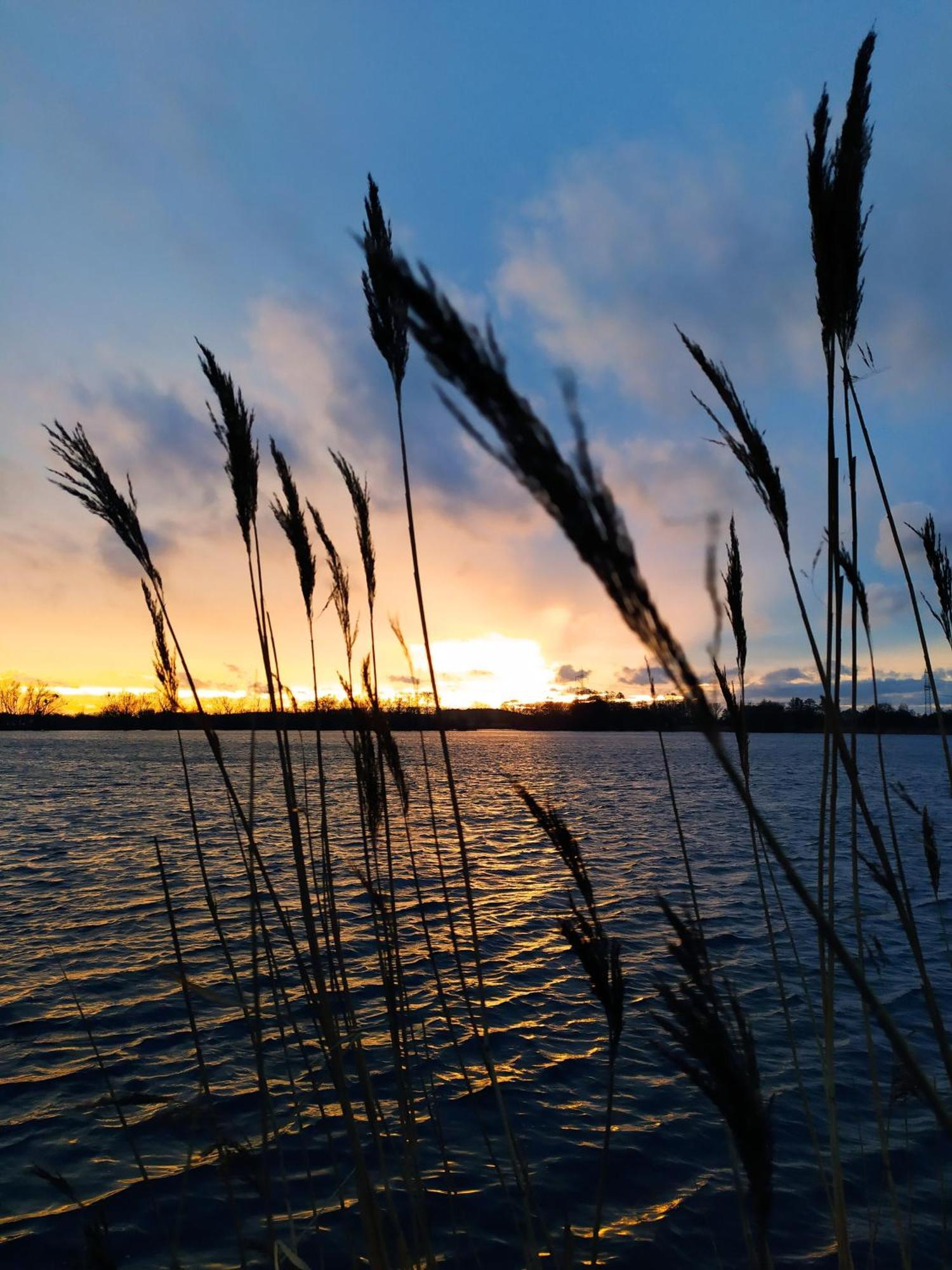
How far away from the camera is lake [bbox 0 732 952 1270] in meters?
4.54

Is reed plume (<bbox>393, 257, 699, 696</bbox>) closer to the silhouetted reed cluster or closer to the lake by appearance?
the silhouetted reed cluster

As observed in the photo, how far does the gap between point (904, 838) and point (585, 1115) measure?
17.3 metres

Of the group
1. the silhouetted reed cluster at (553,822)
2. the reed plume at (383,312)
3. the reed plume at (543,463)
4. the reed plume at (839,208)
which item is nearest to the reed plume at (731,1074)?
the silhouetted reed cluster at (553,822)

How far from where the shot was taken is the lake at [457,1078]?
14.9ft

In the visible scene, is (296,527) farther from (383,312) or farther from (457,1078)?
(457,1078)

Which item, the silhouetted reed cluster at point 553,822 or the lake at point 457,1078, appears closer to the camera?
the silhouetted reed cluster at point 553,822

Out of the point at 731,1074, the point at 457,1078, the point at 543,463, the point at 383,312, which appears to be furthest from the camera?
the point at 457,1078

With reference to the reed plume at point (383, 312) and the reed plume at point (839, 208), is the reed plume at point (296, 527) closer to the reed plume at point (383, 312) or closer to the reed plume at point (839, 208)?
the reed plume at point (383, 312)

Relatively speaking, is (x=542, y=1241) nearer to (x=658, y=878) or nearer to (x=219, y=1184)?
(x=219, y=1184)

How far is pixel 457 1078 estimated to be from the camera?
22.1 feet

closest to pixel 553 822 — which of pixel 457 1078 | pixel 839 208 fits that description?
pixel 839 208

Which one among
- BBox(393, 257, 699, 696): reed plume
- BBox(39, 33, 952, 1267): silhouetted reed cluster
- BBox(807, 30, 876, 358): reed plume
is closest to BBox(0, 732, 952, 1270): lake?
BBox(39, 33, 952, 1267): silhouetted reed cluster

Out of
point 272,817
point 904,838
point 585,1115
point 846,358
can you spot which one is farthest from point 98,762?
point 846,358

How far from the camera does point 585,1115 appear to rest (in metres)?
5.98
